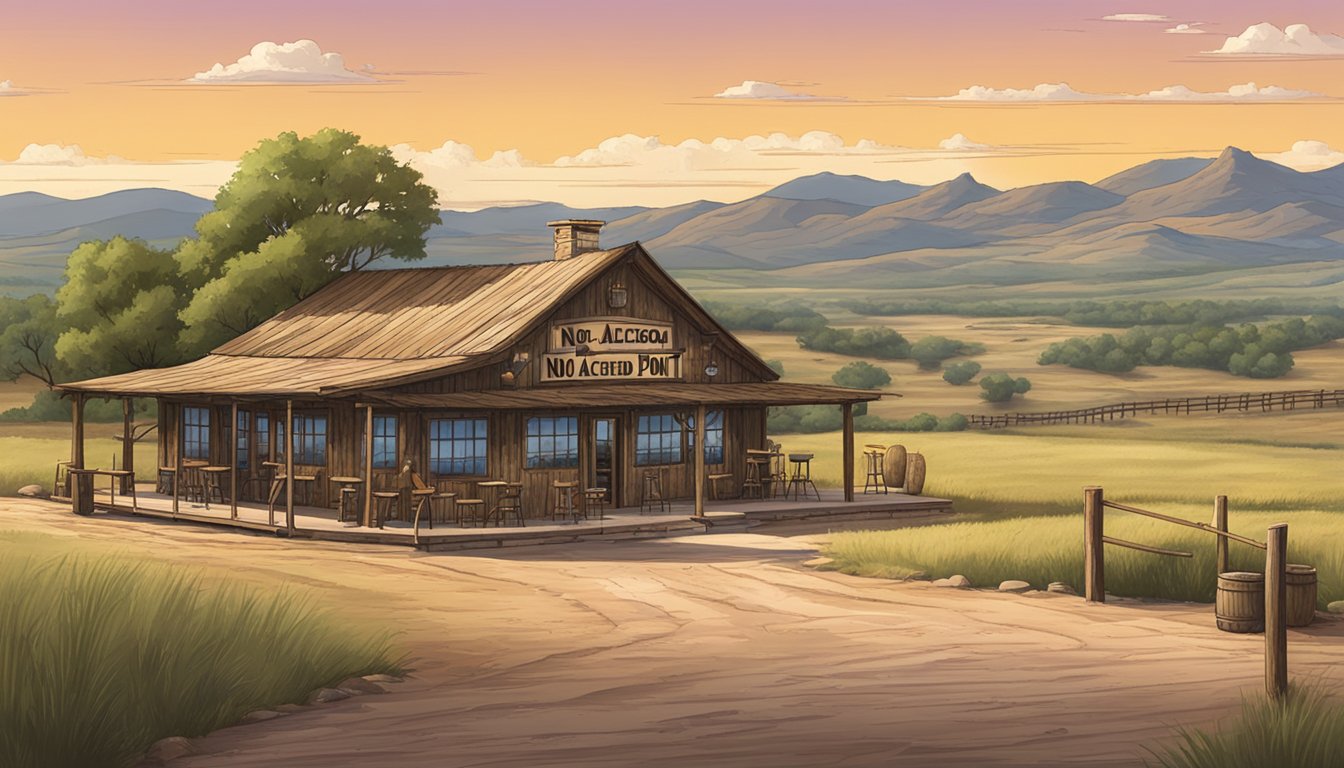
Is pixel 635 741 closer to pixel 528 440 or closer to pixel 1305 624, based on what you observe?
pixel 1305 624

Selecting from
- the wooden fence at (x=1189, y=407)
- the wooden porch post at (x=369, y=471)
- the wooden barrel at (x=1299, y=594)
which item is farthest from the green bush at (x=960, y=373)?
the wooden barrel at (x=1299, y=594)

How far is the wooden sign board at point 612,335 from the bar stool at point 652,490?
2438 mm

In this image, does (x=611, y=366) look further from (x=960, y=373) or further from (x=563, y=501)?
(x=960, y=373)

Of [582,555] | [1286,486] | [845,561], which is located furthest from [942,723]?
[1286,486]

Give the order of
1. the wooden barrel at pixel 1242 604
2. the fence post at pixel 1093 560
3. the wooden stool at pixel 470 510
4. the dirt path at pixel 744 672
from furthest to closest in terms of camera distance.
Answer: the wooden stool at pixel 470 510
the fence post at pixel 1093 560
the wooden barrel at pixel 1242 604
the dirt path at pixel 744 672

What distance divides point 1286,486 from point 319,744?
3318cm

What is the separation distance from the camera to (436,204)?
44625mm

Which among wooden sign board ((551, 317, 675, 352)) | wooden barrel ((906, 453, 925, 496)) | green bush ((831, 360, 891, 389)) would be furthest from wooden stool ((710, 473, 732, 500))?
green bush ((831, 360, 891, 389))

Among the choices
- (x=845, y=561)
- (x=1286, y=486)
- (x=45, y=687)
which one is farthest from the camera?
(x=1286, y=486)

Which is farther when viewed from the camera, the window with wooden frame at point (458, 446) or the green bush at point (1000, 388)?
the green bush at point (1000, 388)

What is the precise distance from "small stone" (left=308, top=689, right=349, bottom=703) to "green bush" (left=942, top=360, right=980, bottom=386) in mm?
115371

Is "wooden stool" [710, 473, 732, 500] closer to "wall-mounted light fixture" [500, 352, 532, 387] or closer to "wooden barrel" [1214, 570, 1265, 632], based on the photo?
Answer: "wall-mounted light fixture" [500, 352, 532, 387]

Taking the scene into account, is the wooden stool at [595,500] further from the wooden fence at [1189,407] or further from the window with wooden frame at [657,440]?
the wooden fence at [1189,407]

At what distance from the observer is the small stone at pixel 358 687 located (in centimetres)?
1342
